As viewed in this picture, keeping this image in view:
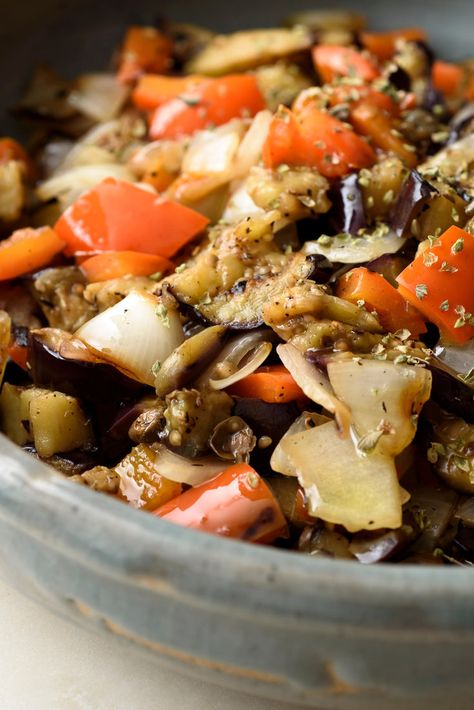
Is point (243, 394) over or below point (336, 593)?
below

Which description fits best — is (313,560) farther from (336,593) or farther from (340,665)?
(340,665)

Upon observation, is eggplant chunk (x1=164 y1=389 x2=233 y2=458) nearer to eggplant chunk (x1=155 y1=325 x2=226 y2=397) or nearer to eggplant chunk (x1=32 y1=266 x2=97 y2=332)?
eggplant chunk (x1=155 y1=325 x2=226 y2=397)

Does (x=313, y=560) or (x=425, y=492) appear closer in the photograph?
(x=313, y=560)

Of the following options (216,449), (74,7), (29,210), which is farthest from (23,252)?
(74,7)

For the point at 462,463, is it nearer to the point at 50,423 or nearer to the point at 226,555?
the point at 226,555

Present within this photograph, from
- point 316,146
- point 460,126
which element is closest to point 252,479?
point 316,146

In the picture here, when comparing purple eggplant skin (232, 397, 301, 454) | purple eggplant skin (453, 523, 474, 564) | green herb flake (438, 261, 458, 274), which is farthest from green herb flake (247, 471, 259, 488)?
green herb flake (438, 261, 458, 274)

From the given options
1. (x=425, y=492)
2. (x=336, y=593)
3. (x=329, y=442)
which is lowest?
(x=425, y=492)

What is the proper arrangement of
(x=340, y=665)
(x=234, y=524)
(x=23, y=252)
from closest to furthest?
(x=340, y=665) → (x=234, y=524) → (x=23, y=252)
